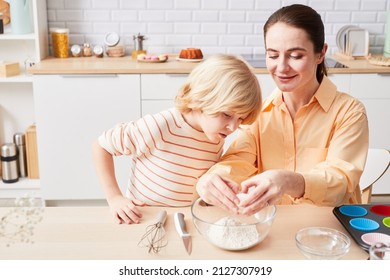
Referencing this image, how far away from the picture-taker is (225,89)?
154 centimetres

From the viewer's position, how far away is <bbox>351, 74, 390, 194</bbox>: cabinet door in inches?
131

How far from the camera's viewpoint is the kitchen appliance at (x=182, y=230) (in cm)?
126

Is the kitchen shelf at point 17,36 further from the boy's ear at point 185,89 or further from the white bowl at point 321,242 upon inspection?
the white bowl at point 321,242

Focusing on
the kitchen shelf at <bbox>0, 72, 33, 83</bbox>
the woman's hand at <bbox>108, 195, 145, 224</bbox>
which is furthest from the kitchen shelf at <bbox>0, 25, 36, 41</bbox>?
the woman's hand at <bbox>108, 195, 145, 224</bbox>

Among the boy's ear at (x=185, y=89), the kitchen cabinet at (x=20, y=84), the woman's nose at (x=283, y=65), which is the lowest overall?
the kitchen cabinet at (x=20, y=84)

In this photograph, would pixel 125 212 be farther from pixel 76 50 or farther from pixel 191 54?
pixel 76 50

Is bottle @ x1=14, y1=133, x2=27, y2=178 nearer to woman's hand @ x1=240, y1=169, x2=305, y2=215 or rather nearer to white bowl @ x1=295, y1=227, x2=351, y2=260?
woman's hand @ x1=240, y1=169, x2=305, y2=215

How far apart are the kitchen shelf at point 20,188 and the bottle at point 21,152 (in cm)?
7

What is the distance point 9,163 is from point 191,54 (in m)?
1.40

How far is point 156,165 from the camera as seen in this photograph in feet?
5.77

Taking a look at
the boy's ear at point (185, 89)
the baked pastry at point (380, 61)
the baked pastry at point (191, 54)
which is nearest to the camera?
the boy's ear at point (185, 89)

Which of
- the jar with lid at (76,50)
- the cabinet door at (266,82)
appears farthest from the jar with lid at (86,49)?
the cabinet door at (266,82)

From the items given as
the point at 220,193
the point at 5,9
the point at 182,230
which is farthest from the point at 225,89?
the point at 5,9

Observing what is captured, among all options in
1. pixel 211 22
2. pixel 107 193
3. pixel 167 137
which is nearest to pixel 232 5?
pixel 211 22
